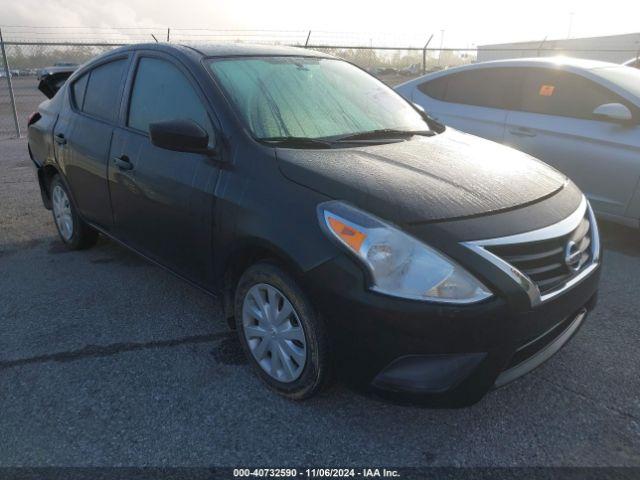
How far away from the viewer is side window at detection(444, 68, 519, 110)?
5312 millimetres

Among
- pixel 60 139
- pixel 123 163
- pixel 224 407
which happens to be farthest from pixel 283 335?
pixel 60 139

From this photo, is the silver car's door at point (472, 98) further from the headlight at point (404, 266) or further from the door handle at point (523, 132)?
the headlight at point (404, 266)

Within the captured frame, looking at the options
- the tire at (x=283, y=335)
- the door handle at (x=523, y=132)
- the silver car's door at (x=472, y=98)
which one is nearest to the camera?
the tire at (x=283, y=335)

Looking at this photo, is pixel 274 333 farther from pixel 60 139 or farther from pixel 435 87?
pixel 435 87

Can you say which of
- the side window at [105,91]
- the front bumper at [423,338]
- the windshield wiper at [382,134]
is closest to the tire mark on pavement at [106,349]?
the front bumper at [423,338]

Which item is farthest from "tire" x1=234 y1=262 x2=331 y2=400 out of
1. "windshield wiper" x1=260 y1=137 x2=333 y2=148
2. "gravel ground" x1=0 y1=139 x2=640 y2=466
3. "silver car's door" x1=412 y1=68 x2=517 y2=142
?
"silver car's door" x1=412 y1=68 x2=517 y2=142

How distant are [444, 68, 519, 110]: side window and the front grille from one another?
322cm

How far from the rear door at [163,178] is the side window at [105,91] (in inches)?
7.9

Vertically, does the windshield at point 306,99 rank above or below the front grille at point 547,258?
above

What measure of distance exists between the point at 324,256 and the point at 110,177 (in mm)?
2010

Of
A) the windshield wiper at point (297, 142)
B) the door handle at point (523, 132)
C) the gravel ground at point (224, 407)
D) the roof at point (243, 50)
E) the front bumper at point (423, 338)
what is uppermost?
the roof at point (243, 50)

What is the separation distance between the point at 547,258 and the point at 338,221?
0.90 m

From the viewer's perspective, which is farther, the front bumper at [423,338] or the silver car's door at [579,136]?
the silver car's door at [579,136]

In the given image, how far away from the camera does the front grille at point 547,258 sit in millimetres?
2148
